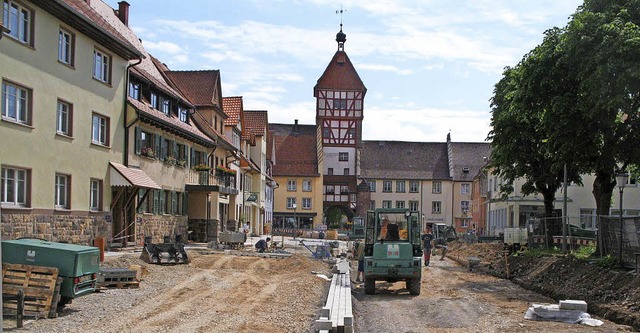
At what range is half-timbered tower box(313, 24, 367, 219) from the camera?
8894 centimetres

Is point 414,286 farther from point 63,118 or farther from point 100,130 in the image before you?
point 100,130

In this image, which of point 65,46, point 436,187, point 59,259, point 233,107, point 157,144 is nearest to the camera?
point 59,259

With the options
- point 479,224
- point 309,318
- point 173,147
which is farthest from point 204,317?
point 479,224

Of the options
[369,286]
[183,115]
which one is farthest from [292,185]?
[369,286]

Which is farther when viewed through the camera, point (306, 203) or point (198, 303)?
point (306, 203)

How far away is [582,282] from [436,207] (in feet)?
247

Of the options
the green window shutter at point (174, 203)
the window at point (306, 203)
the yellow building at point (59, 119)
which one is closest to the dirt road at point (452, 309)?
the yellow building at point (59, 119)

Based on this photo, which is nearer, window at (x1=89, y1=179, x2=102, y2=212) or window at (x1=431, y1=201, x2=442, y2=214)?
window at (x1=89, y1=179, x2=102, y2=212)

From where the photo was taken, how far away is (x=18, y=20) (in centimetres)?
2083

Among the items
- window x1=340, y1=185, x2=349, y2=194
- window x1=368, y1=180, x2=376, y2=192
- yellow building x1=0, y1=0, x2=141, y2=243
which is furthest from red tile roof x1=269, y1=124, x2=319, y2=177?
yellow building x1=0, y1=0, x2=141, y2=243

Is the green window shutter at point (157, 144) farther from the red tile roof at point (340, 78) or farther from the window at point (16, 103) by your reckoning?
the red tile roof at point (340, 78)

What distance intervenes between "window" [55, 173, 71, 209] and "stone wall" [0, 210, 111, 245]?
0.42 m

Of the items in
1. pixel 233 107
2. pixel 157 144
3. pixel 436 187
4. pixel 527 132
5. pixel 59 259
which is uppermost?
pixel 233 107

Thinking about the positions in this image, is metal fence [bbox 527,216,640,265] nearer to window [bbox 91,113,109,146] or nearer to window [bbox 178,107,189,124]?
window [bbox 91,113,109,146]
